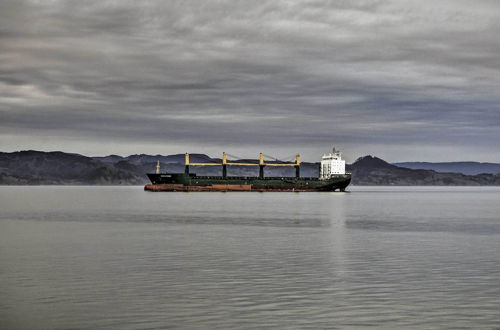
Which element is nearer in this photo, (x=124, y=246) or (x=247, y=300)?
(x=247, y=300)

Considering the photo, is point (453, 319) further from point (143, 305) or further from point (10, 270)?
point (10, 270)

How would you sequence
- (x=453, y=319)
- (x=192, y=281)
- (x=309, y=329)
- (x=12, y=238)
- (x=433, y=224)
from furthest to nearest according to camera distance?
1. (x=433, y=224)
2. (x=12, y=238)
3. (x=192, y=281)
4. (x=453, y=319)
5. (x=309, y=329)

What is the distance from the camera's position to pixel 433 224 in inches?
3004

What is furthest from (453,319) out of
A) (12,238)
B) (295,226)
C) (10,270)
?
(295,226)

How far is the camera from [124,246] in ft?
157

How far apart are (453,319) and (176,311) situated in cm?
968

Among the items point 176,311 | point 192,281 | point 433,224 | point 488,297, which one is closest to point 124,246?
point 192,281

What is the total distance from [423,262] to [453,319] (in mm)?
16149

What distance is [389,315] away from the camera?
76.8ft

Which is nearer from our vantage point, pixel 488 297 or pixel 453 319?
pixel 453 319

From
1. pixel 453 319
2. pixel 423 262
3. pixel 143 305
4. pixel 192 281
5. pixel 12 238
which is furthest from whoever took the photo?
pixel 12 238

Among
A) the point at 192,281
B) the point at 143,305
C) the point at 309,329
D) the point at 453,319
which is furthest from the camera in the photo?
the point at 192,281

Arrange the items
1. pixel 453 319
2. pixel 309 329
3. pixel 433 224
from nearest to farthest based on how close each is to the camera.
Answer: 1. pixel 309 329
2. pixel 453 319
3. pixel 433 224

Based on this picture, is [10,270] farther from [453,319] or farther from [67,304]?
[453,319]
